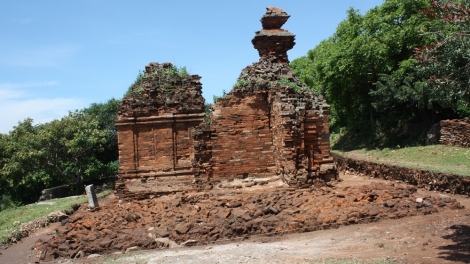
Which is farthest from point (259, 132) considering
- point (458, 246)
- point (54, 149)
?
point (54, 149)

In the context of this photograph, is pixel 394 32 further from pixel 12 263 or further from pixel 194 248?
pixel 12 263

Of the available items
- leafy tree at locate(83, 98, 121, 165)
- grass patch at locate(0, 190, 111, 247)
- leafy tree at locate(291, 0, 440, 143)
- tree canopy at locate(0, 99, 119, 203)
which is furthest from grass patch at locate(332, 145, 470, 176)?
leafy tree at locate(83, 98, 121, 165)

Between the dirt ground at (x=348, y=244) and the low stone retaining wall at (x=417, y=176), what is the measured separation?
1747mm

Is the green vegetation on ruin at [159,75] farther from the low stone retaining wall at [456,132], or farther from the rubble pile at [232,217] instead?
the low stone retaining wall at [456,132]

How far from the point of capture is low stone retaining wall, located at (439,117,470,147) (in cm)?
1959

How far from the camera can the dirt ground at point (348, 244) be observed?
750 centimetres

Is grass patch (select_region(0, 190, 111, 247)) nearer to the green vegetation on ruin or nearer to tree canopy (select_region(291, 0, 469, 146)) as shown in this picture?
the green vegetation on ruin

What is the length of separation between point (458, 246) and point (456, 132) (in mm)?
14230

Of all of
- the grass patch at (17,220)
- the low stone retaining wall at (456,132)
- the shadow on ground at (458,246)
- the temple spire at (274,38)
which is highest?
the temple spire at (274,38)

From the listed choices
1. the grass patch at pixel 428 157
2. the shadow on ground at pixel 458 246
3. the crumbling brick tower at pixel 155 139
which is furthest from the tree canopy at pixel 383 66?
the shadow on ground at pixel 458 246

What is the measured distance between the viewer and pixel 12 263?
10375 millimetres

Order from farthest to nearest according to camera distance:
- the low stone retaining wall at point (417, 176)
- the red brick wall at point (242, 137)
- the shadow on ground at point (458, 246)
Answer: the red brick wall at point (242, 137) → the low stone retaining wall at point (417, 176) → the shadow on ground at point (458, 246)

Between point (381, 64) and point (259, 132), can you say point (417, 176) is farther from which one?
point (381, 64)

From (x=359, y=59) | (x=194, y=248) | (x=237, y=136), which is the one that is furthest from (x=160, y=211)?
(x=359, y=59)
